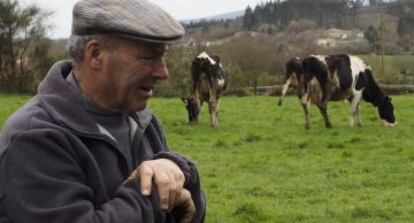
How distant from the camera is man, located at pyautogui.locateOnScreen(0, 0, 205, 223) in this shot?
6.14 feet

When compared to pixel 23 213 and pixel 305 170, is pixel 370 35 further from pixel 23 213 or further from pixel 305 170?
pixel 23 213

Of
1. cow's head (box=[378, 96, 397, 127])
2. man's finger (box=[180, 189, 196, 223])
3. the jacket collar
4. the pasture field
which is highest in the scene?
the jacket collar

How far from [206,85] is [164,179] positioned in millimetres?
17161

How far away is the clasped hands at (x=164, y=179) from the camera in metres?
2.01

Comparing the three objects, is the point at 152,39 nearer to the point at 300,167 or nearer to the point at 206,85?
the point at 300,167

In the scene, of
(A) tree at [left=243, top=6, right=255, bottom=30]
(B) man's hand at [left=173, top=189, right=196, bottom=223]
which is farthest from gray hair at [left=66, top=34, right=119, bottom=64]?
(A) tree at [left=243, top=6, right=255, bottom=30]

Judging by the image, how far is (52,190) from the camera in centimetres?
187

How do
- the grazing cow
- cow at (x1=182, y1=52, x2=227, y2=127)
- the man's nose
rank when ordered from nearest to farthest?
1. the man's nose
2. the grazing cow
3. cow at (x1=182, y1=52, x2=227, y2=127)

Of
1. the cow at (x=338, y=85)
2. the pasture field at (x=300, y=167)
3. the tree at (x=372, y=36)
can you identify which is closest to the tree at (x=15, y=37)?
the pasture field at (x=300, y=167)

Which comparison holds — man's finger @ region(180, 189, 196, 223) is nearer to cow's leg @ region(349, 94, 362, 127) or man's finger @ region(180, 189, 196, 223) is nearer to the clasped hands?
the clasped hands

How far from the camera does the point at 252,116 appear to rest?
21125mm

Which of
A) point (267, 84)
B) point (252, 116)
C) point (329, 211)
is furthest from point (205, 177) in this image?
point (267, 84)

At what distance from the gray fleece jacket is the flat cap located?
0.67ft

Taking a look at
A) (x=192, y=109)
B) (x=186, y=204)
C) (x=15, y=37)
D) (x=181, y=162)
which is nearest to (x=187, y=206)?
(x=186, y=204)
